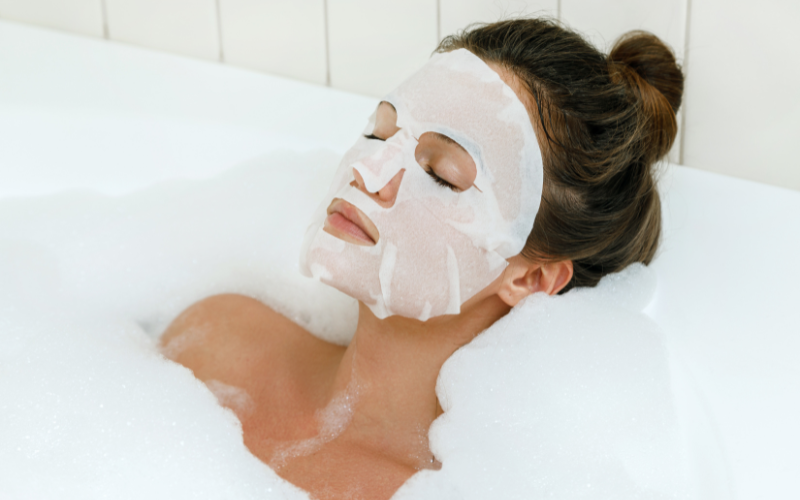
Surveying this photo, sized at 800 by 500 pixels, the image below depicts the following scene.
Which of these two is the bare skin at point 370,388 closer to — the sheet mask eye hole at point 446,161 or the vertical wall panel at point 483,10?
the sheet mask eye hole at point 446,161

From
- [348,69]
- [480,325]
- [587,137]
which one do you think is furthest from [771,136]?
[348,69]

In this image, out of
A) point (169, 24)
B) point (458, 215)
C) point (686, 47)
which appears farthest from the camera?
point (169, 24)

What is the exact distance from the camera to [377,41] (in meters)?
1.34

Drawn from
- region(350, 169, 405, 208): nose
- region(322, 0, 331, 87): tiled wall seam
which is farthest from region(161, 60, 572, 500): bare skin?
region(322, 0, 331, 87): tiled wall seam

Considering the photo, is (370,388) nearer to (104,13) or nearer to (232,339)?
(232,339)

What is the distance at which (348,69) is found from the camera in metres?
1.38

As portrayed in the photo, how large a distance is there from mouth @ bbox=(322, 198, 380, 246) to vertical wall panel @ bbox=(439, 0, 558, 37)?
1.61ft

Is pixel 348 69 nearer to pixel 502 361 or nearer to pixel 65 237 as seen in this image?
pixel 65 237

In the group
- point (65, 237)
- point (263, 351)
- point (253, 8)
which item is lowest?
point (263, 351)

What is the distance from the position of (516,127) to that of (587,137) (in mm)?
93

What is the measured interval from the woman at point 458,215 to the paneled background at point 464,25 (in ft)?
0.35

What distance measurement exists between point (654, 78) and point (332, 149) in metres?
0.54

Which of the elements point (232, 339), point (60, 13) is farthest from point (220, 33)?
point (232, 339)

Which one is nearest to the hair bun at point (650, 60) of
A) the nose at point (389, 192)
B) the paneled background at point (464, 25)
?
the paneled background at point (464, 25)
